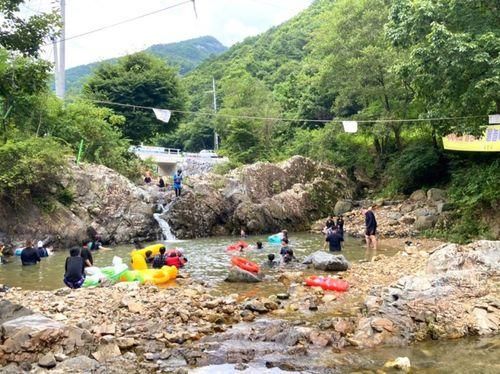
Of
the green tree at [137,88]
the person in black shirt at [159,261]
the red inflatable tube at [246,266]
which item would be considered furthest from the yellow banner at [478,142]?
the green tree at [137,88]

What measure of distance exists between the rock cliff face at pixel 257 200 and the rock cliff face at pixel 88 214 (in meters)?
1.84

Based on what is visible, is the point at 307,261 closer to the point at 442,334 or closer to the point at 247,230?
the point at 442,334

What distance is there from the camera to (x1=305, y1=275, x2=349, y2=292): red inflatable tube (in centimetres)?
1163

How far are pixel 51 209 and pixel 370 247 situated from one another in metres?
13.0

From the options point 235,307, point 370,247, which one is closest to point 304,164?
point 370,247

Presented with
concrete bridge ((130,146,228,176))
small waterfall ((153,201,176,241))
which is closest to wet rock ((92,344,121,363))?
small waterfall ((153,201,176,241))

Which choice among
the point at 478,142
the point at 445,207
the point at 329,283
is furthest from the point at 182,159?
the point at 329,283

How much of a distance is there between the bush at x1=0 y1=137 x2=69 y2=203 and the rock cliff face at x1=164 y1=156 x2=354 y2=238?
5.89 meters

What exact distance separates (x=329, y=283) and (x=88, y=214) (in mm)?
13899

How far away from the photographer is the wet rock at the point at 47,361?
7.02m

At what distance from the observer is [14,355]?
23.7 feet

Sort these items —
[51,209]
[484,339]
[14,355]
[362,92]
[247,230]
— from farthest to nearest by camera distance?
[362,92] → [247,230] → [51,209] → [484,339] → [14,355]

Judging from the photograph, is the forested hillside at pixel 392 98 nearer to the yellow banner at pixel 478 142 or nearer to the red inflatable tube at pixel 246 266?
the yellow banner at pixel 478 142

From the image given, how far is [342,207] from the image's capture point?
2744 cm
